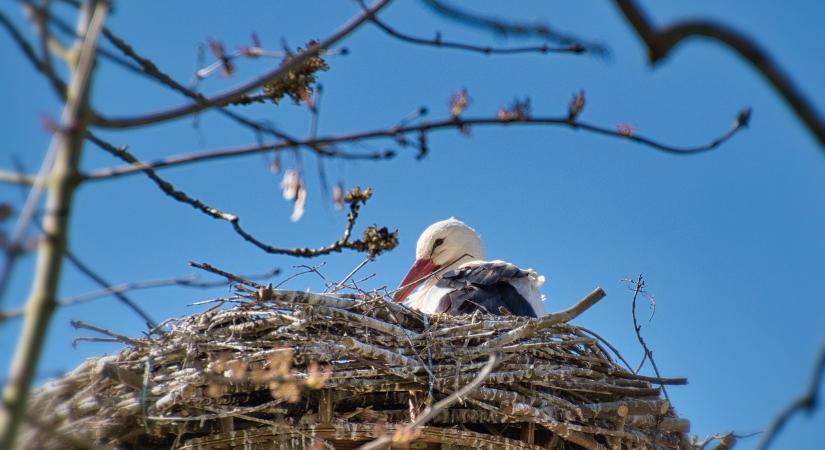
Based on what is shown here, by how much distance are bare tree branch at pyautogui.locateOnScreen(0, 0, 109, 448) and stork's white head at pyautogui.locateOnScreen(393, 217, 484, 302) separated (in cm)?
523

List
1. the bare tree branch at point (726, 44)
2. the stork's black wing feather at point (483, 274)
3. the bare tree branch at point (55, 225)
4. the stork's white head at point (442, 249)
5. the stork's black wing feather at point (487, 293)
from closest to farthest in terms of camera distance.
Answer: the bare tree branch at point (726, 44) → the bare tree branch at point (55, 225) → the stork's black wing feather at point (487, 293) → the stork's black wing feather at point (483, 274) → the stork's white head at point (442, 249)

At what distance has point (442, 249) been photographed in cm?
716

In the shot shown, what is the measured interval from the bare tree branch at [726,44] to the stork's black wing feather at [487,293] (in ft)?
13.3

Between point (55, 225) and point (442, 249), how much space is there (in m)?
5.41

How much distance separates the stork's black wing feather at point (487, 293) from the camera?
5652 mm

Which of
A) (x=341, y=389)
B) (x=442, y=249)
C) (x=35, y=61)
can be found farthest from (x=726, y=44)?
(x=442, y=249)

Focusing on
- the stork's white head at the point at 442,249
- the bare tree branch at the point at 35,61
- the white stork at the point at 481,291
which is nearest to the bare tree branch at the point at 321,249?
the bare tree branch at the point at 35,61

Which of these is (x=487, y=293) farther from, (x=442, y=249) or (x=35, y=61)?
(x=35, y=61)

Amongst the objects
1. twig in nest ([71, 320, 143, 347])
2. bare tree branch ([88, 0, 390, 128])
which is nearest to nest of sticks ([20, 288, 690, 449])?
twig in nest ([71, 320, 143, 347])

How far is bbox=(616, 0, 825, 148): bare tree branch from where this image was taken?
4.36 feet

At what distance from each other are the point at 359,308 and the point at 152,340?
0.83 m

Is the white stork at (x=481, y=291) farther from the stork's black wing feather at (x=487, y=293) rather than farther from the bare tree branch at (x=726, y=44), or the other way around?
the bare tree branch at (x=726, y=44)

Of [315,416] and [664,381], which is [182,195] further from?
[664,381]

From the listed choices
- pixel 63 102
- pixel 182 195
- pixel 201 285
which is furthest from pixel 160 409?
pixel 63 102
